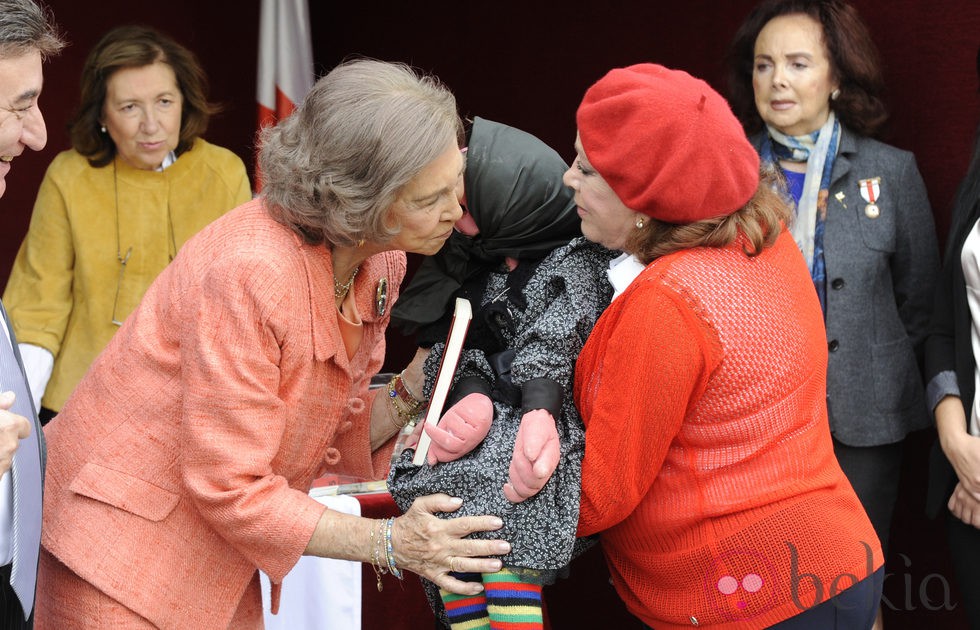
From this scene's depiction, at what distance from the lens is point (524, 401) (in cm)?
195

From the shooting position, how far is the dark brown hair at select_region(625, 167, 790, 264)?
1.92m

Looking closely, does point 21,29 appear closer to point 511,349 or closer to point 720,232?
point 511,349

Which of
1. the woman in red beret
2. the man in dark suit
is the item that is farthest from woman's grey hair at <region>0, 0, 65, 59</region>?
the woman in red beret

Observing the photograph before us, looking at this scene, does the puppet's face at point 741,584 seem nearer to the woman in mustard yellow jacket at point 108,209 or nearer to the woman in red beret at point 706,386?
the woman in red beret at point 706,386

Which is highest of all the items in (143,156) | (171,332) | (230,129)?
(171,332)

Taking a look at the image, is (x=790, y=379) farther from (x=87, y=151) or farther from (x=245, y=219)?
(x=87, y=151)

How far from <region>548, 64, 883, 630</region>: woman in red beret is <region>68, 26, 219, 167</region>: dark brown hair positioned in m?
2.26

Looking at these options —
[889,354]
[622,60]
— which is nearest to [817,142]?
[889,354]

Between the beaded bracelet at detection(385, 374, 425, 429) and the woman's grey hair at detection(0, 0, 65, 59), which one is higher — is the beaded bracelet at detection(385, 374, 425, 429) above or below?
below

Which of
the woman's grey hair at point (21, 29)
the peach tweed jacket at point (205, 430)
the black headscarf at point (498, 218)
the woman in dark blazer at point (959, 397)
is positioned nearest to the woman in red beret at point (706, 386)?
the black headscarf at point (498, 218)

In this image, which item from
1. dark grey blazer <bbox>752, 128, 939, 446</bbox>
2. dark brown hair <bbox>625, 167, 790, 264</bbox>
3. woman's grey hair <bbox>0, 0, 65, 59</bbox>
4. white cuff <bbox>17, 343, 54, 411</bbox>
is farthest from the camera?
white cuff <bbox>17, 343, 54, 411</bbox>

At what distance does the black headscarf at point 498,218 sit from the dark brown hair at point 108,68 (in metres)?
1.95

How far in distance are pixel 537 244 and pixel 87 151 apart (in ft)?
7.18

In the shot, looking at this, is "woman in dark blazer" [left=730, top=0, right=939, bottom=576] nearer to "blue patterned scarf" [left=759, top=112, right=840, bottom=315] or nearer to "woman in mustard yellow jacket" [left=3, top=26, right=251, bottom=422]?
"blue patterned scarf" [left=759, top=112, right=840, bottom=315]
